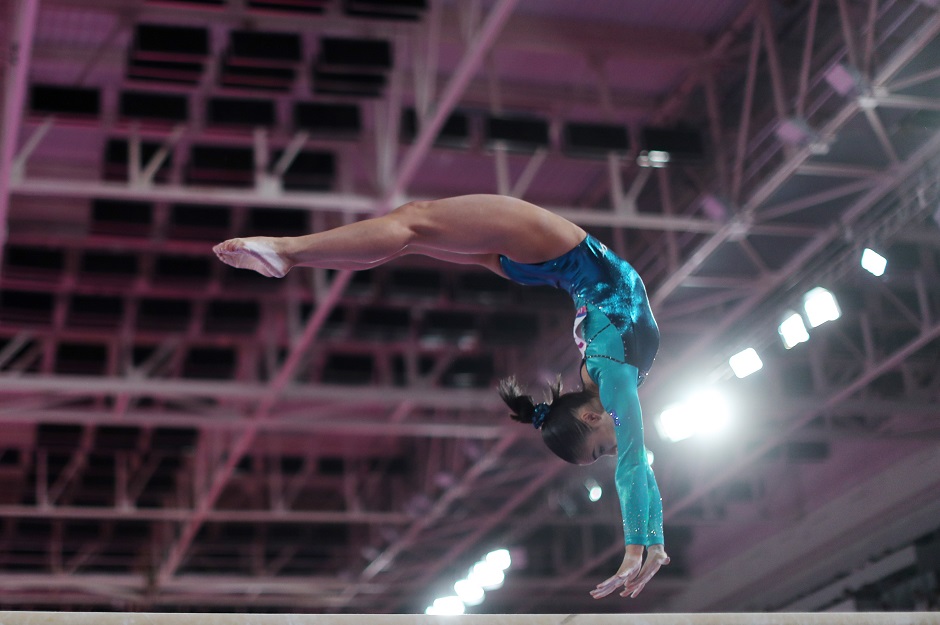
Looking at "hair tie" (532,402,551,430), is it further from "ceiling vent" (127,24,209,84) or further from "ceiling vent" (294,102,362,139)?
"ceiling vent" (294,102,362,139)

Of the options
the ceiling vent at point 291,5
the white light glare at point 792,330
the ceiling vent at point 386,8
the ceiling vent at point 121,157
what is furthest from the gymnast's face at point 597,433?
the white light glare at point 792,330

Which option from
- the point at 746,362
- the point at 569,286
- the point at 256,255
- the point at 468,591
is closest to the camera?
the point at 256,255

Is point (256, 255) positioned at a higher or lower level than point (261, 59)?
lower

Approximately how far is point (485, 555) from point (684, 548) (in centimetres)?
359

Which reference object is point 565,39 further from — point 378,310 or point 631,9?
point 378,310

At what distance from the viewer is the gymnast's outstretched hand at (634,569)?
3393 mm

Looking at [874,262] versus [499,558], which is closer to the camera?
[874,262]

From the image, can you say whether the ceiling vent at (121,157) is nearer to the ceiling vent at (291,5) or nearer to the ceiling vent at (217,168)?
the ceiling vent at (217,168)

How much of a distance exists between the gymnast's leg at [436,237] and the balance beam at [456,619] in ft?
3.48

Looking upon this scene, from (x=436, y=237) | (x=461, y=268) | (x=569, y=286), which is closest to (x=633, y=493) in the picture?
(x=569, y=286)

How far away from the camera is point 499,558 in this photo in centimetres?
1695

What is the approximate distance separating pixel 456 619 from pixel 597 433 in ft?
2.79

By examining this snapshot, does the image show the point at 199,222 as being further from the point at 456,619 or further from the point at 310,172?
the point at 456,619

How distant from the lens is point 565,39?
962cm
